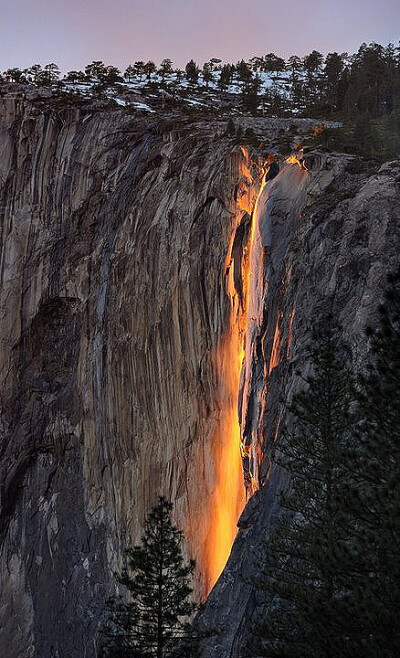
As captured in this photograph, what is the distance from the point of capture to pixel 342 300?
1702cm

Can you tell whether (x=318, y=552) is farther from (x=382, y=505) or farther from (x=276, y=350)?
(x=276, y=350)

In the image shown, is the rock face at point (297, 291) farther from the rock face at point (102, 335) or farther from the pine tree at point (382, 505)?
the pine tree at point (382, 505)

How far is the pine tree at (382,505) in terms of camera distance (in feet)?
29.2

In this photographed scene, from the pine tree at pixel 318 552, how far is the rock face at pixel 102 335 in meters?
9.65

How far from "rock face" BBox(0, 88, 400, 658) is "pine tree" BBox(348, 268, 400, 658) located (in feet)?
40.5

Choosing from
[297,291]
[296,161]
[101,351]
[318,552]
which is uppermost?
[296,161]

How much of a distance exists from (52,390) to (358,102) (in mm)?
29642

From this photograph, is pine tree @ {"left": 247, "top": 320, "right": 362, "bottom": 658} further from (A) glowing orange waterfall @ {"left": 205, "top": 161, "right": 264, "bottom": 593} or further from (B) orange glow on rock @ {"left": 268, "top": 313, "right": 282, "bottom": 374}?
(A) glowing orange waterfall @ {"left": 205, "top": 161, "right": 264, "bottom": 593}

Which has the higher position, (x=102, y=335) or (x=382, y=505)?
(x=102, y=335)

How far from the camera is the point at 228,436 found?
1046 inches

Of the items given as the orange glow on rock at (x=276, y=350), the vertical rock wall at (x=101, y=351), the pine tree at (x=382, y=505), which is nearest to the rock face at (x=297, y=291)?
the orange glow on rock at (x=276, y=350)

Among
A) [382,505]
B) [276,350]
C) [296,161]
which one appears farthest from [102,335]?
[382,505]

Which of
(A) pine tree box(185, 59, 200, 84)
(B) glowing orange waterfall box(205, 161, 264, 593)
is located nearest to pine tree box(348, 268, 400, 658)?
(B) glowing orange waterfall box(205, 161, 264, 593)

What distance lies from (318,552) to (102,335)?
20.8m
